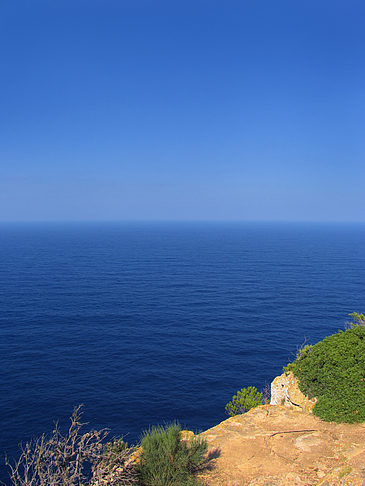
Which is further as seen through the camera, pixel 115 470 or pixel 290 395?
pixel 290 395

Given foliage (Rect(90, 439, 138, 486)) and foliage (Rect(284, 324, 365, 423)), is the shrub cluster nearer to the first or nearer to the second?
foliage (Rect(90, 439, 138, 486))

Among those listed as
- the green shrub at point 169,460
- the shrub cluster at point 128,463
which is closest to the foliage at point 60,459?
the shrub cluster at point 128,463

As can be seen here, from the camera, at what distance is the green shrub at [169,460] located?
38.3ft

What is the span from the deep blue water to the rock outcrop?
13.7 m

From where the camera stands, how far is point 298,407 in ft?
60.6

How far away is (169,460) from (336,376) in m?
10.6

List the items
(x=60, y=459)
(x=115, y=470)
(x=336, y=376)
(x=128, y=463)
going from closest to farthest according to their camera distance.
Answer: (x=115, y=470) → (x=128, y=463) → (x=60, y=459) → (x=336, y=376)

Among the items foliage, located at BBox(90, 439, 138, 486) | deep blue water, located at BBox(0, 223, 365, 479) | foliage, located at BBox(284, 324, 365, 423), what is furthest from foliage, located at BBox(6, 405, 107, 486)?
deep blue water, located at BBox(0, 223, 365, 479)

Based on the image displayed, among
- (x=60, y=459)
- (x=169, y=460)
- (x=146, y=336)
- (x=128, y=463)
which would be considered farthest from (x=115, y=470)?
(x=146, y=336)

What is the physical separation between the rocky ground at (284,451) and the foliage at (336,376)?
2.31ft

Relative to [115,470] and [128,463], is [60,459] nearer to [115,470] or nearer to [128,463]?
[115,470]

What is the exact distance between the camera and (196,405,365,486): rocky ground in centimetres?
1202

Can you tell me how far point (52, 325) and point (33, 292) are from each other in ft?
72.4

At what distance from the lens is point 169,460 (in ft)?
40.5
